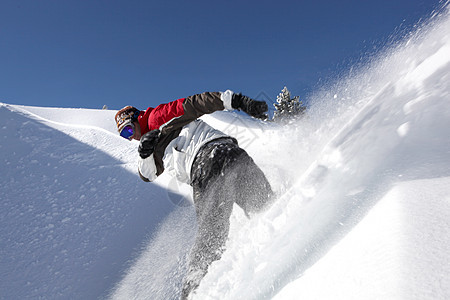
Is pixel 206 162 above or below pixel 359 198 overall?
above

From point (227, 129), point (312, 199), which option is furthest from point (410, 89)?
point (227, 129)

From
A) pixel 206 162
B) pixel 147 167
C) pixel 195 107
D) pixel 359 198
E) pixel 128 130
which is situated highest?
pixel 128 130

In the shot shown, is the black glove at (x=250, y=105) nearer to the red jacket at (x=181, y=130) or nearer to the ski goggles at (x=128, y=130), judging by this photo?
the red jacket at (x=181, y=130)

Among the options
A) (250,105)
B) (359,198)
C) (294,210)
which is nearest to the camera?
(359,198)

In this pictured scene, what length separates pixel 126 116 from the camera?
2229 millimetres

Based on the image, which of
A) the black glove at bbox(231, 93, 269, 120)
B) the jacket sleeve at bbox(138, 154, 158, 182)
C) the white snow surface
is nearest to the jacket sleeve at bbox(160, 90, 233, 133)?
the black glove at bbox(231, 93, 269, 120)

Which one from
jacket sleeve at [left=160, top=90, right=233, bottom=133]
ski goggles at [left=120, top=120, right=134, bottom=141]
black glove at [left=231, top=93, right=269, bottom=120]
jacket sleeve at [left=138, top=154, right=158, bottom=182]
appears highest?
ski goggles at [left=120, top=120, right=134, bottom=141]

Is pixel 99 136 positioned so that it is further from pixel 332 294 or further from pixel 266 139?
pixel 332 294

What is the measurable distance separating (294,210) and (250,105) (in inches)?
39.9

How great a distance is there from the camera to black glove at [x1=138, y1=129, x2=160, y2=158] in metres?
1.98

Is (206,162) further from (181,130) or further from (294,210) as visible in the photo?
(294,210)

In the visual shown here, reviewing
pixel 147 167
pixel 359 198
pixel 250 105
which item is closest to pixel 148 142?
pixel 147 167

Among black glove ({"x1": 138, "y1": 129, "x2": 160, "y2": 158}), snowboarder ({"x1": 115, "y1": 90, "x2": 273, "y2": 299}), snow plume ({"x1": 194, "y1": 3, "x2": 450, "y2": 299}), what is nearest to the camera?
snow plume ({"x1": 194, "y1": 3, "x2": 450, "y2": 299})

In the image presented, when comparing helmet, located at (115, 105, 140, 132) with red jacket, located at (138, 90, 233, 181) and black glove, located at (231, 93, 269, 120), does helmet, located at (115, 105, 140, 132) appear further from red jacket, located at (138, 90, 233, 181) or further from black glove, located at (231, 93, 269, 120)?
black glove, located at (231, 93, 269, 120)
